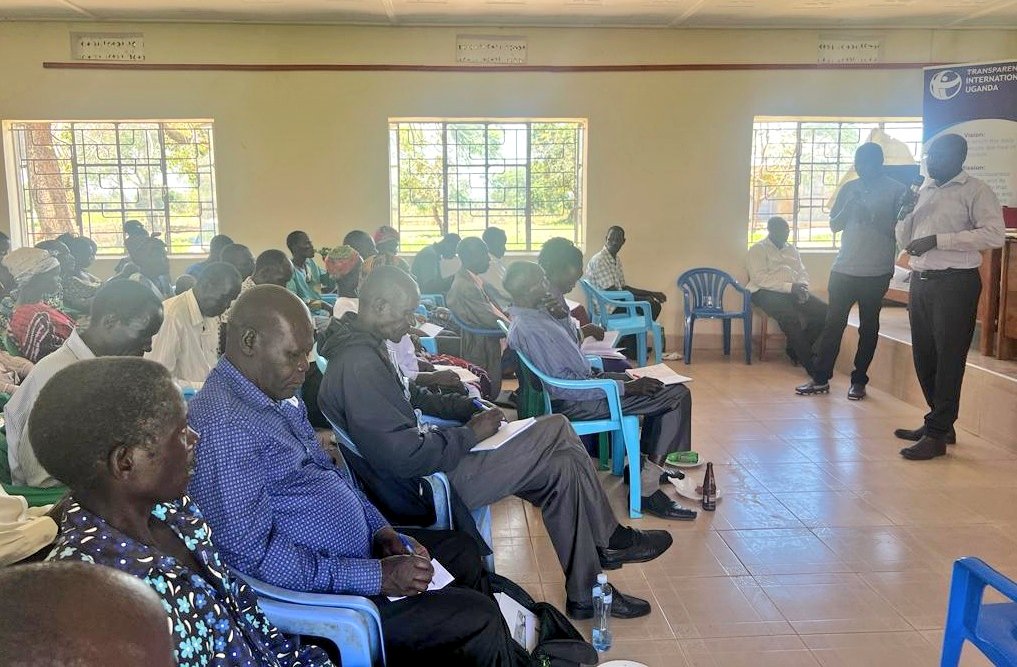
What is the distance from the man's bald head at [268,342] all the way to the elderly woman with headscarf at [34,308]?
2.46 metres

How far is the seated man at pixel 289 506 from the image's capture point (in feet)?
5.16

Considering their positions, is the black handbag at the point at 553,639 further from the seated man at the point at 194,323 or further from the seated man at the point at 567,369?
the seated man at the point at 194,323

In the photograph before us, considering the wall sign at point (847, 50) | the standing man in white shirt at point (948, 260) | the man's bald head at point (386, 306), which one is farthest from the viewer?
the wall sign at point (847, 50)

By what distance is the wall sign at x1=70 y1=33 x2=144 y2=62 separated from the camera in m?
6.85

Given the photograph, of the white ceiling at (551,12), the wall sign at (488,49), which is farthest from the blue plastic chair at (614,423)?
the wall sign at (488,49)

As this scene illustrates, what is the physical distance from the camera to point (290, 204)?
23.8ft

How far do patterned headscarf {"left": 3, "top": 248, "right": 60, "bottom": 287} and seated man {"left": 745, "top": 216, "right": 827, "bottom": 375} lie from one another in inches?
216

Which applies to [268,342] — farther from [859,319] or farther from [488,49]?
[488,49]

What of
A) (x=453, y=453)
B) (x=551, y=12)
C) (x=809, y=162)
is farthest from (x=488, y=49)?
(x=453, y=453)

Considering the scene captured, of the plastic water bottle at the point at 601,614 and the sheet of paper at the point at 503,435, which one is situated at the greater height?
the sheet of paper at the point at 503,435

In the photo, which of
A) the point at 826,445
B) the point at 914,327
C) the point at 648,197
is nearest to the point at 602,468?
the point at 826,445

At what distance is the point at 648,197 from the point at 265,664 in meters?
6.58

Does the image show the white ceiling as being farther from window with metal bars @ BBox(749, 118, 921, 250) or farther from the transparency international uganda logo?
window with metal bars @ BBox(749, 118, 921, 250)

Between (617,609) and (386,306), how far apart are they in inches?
49.1
